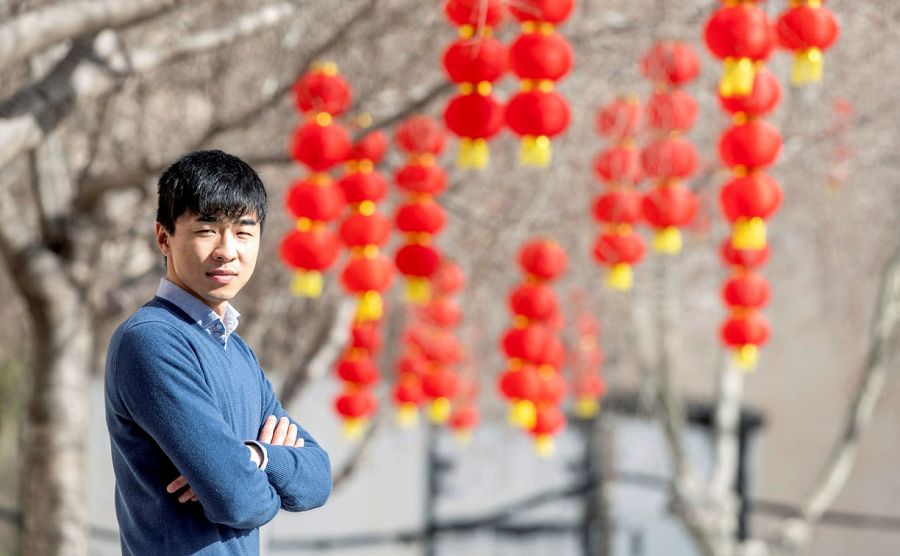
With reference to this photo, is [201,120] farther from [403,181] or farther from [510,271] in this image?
[403,181]

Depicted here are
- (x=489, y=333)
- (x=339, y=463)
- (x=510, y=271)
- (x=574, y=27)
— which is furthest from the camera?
(x=339, y=463)

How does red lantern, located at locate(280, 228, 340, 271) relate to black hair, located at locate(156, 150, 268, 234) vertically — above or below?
below

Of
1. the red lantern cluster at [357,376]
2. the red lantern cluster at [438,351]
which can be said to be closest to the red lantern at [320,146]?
the red lantern cluster at [357,376]

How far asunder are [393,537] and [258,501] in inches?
326

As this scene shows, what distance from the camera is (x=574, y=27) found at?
4477mm

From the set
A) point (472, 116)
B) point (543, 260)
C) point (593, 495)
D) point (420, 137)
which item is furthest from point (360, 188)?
point (593, 495)

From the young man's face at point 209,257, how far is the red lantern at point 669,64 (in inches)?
102

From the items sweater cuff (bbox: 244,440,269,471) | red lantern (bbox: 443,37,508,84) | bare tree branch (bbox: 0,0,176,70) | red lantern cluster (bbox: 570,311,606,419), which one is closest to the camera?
sweater cuff (bbox: 244,440,269,471)

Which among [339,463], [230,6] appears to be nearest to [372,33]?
[230,6]

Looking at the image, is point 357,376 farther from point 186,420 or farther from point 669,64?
point 186,420

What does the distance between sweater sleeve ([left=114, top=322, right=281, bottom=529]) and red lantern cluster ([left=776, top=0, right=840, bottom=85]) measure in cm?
234

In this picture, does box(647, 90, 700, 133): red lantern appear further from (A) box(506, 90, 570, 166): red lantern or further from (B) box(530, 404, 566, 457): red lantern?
(B) box(530, 404, 566, 457): red lantern

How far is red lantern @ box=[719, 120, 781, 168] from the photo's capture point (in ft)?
12.1

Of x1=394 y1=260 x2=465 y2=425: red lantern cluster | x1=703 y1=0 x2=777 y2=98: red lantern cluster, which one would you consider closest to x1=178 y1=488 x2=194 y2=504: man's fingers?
x1=703 y1=0 x2=777 y2=98: red lantern cluster
